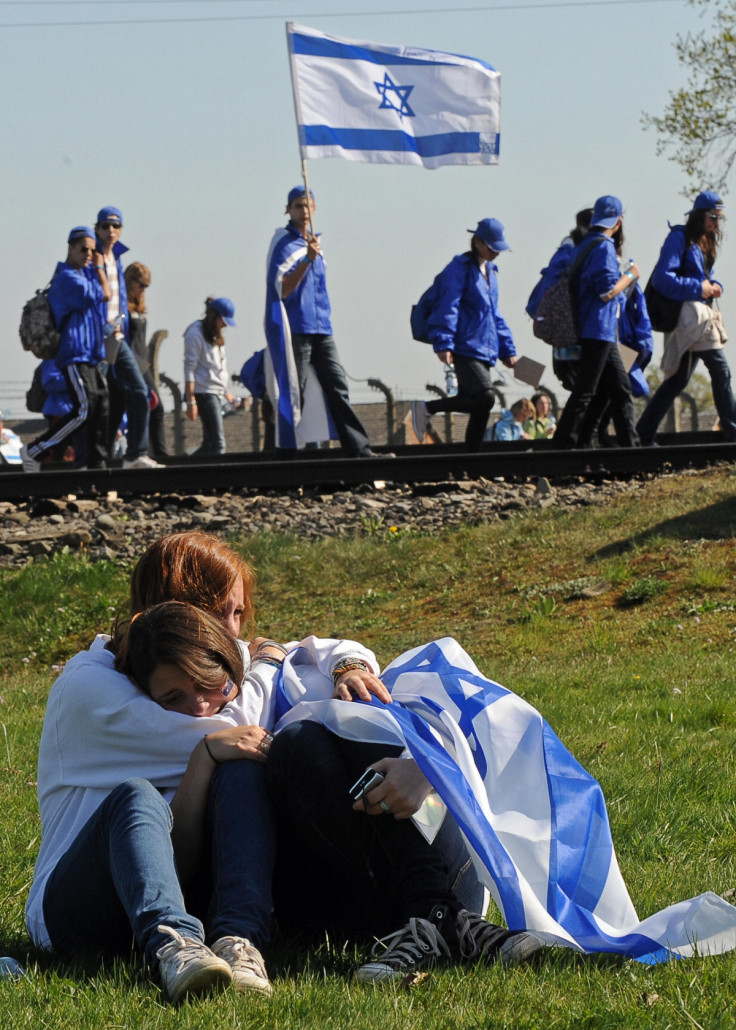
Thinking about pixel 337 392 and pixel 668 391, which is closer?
pixel 668 391

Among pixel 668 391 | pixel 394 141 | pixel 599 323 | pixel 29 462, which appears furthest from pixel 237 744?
pixel 394 141

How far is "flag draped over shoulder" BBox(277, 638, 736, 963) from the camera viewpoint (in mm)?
3244

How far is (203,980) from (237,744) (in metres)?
0.67

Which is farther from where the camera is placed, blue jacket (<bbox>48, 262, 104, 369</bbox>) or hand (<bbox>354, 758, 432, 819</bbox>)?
blue jacket (<bbox>48, 262, 104, 369</bbox>)

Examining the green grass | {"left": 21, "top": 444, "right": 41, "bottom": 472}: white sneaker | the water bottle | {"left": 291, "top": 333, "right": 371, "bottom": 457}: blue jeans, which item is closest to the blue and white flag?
{"left": 291, "top": 333, "right": 371, "bottom": 457}: blue jeans

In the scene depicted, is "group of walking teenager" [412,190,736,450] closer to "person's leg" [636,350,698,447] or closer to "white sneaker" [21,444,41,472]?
"person's leg" [636,350,698,447]

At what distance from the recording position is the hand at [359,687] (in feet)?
12.1

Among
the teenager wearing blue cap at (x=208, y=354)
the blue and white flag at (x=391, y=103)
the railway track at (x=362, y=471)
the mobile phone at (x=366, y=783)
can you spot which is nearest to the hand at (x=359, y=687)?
the mobile phone at (x=366, y=783)

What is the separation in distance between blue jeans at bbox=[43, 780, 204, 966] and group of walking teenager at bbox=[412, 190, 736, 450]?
10.4 metres

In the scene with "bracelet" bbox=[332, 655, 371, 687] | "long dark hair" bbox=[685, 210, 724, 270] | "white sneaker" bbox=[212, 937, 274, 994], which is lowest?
"white sneaker" bbox=[212, 937, 274, 994]

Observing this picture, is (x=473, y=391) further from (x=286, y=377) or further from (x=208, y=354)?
(x=208, y=354)

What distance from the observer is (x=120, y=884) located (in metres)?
3.21

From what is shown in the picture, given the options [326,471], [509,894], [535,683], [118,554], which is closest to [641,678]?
[535,683]

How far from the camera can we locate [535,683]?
665 centimetres
